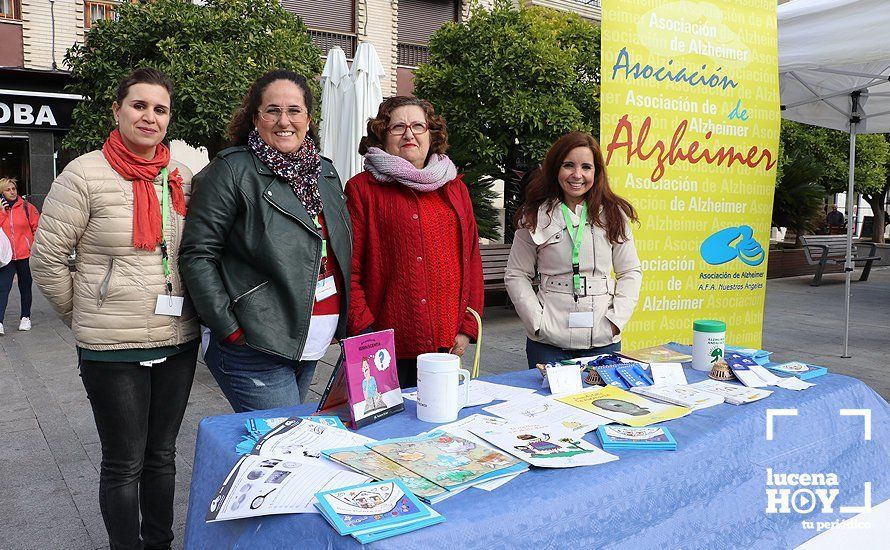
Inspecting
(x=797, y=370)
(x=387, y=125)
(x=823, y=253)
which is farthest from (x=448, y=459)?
(x=823, y=253)

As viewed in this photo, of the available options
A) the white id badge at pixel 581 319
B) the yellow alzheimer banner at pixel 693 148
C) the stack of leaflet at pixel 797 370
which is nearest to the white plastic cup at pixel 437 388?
the white id badge at pixel 581 319

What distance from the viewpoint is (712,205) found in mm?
4441

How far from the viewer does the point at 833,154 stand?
49.5ft

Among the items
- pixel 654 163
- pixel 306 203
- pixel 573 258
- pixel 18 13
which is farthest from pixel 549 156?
pixel 18 13

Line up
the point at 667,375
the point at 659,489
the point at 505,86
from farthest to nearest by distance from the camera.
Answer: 1. the point at 505,86
2. the point at 667,375
3. the point at 659,489

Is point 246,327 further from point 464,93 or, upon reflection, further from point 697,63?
point 464,93

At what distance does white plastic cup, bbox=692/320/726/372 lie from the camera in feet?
8.04

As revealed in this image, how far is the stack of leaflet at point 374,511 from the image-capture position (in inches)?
48.2

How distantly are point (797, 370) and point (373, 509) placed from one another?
187 cm

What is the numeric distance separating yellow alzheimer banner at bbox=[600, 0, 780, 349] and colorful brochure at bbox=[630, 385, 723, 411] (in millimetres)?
2107

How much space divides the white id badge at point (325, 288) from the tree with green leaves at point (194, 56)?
550 centimetres

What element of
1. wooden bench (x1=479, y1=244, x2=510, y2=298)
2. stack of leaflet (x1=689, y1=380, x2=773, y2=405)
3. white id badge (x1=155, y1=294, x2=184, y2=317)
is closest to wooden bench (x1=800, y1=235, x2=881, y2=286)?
wooden bench (x1=479, y1=244, x2=510, y2=298)

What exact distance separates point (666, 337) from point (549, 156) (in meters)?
1.98

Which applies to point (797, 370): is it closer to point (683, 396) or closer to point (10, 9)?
point (683, 396)
